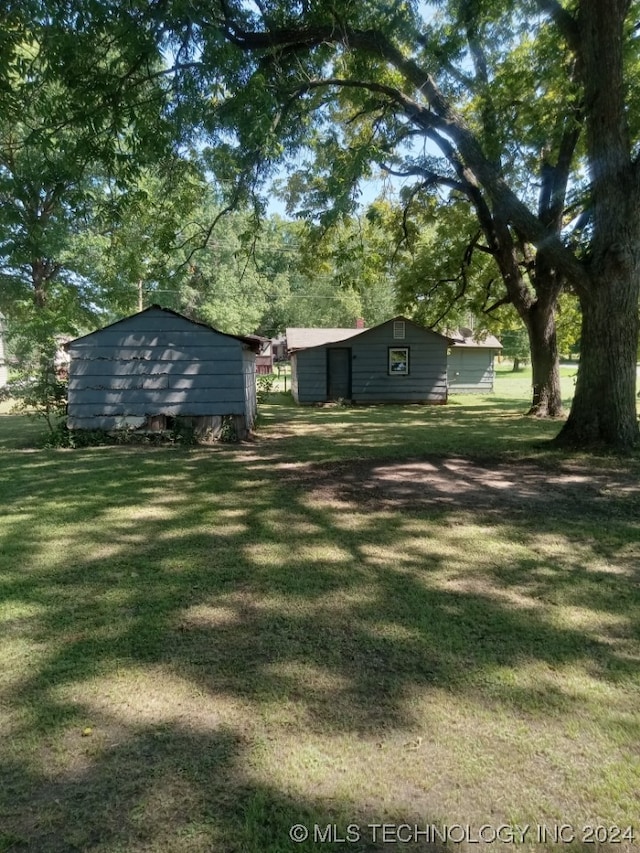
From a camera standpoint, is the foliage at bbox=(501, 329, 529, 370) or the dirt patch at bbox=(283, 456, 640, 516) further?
the foliage at bbox=(501, 329, 529, 370)

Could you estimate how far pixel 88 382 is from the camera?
34.7 feet

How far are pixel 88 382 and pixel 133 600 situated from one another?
26.1 ft

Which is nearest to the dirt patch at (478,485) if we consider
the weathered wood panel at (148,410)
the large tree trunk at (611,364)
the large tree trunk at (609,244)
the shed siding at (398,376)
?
the large tree trunk at (611,364)

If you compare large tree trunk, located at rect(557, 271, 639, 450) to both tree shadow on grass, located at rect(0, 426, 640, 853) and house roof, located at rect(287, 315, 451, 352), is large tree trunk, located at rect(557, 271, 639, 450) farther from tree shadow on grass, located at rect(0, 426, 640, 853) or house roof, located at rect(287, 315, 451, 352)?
house roof, located at rect(287, 315, 451, 352)

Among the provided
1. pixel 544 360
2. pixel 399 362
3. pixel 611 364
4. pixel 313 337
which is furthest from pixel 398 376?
pixel 611 364

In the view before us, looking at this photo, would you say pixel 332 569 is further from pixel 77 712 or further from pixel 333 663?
pixel 77 712

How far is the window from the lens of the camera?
20938 millimetres

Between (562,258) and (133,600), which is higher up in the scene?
(562,258)

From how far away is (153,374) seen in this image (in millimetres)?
10562

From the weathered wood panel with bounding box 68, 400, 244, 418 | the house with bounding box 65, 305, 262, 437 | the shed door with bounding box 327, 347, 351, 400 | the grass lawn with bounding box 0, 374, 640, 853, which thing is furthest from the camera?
the shed door with bounding box 327, 347, 351, 400

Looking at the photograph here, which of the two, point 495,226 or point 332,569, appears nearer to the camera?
point 332,569

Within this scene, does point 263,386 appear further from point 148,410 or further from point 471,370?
point 471,370

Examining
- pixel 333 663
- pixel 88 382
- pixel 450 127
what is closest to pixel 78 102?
pixel 88 382

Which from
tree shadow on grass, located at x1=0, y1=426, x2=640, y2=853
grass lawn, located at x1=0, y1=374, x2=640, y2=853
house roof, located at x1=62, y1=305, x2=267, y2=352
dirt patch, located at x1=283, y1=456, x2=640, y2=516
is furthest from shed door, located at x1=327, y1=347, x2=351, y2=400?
tree shadow on grass, located at x1=0, y1=426, x2=640, y2=853
